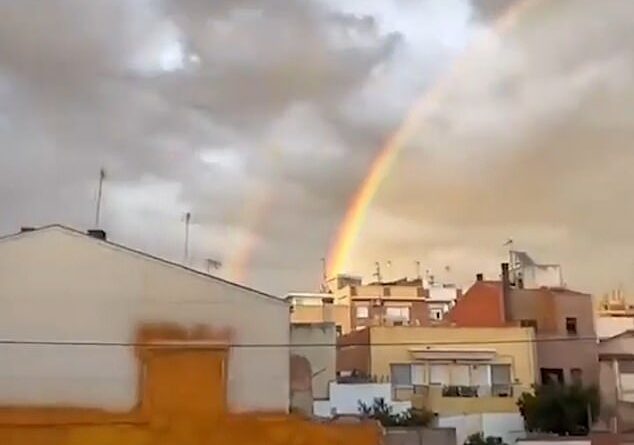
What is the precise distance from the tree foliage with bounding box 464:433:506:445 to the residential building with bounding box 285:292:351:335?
2604cm

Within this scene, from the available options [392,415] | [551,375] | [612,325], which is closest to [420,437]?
[392,415]

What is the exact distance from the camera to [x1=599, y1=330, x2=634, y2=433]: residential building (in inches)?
1580

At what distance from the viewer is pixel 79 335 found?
77.0 feet

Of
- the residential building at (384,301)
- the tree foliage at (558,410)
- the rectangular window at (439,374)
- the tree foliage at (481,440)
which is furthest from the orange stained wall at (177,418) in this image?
the residential building at (384,301)

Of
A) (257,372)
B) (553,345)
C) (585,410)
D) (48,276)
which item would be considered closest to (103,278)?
(48,276)

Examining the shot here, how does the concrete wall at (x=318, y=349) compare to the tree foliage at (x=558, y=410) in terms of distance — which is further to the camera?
the concrete wall at (x=318, y=349)

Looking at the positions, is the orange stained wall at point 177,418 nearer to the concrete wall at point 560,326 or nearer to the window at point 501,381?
the window at point 501,381

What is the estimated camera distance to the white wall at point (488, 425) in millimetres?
35875

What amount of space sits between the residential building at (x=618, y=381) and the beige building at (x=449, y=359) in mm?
3780

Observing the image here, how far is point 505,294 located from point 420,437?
23863 mm

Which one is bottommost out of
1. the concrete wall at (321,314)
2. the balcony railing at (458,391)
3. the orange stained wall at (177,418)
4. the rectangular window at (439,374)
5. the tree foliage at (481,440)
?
the tree foliage at (481,440)

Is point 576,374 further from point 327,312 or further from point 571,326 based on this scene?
point 327,312

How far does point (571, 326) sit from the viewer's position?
49906mm

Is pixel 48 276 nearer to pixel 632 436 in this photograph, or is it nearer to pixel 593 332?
pixel 632 436
